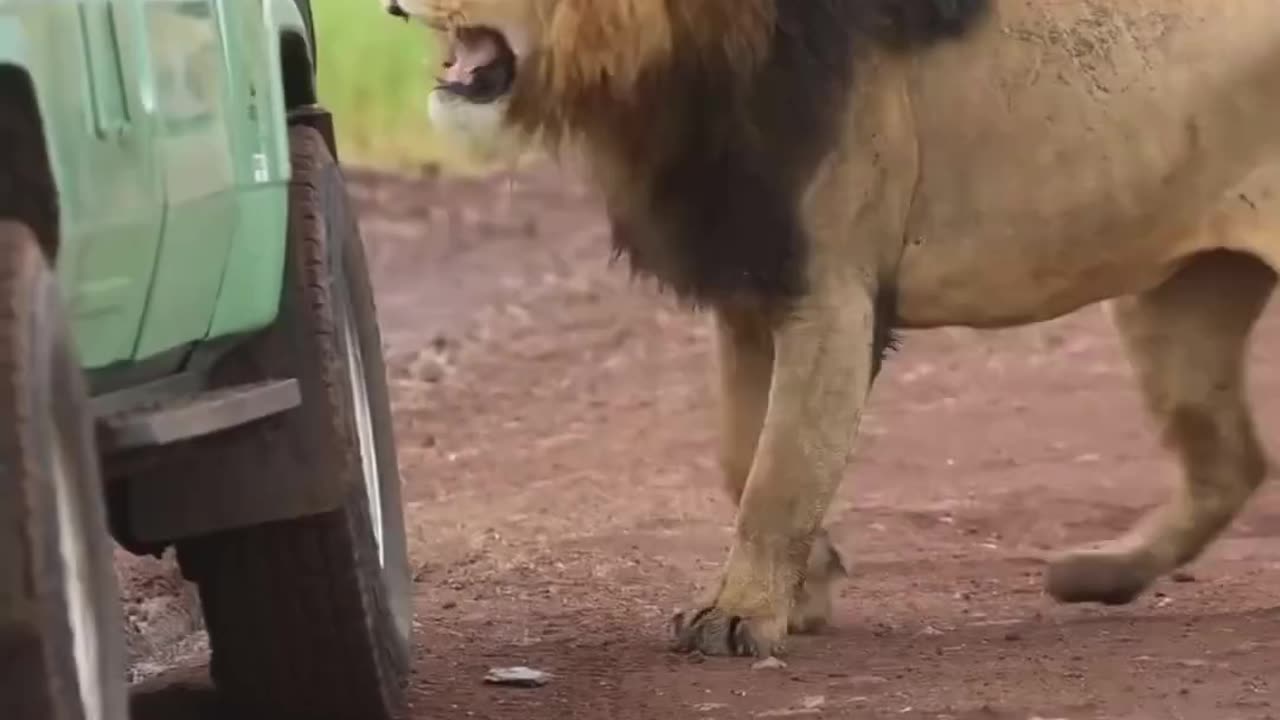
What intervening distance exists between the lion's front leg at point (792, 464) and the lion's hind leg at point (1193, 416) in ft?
3.01

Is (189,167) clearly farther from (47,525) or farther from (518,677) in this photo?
(518,677)

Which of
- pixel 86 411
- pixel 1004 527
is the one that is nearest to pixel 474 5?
pixel 86 411

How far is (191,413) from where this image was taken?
8.68 feet

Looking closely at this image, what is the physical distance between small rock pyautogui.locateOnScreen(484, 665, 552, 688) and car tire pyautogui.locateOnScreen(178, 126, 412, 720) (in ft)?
1.14

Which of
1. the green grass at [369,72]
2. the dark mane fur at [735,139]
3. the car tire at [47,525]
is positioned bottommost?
the car tire at [47,525]

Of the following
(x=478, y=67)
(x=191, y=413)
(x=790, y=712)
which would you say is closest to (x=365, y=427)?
(x=478, y=67)

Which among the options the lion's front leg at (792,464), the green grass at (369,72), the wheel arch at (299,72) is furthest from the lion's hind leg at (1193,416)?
the green grass at (369,72)

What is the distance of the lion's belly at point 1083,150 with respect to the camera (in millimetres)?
4238

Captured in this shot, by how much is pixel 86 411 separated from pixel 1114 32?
8.50ft

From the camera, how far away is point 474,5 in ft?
12.3

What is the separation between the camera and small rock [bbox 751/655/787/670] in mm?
4012

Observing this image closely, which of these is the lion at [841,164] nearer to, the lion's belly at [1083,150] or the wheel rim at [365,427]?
the lion's belly at [1083,150]

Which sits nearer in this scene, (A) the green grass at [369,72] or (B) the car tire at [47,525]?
(B) the car tire at [47,525]

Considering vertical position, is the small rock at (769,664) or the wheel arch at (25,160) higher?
the wheel arch at (25,160)
